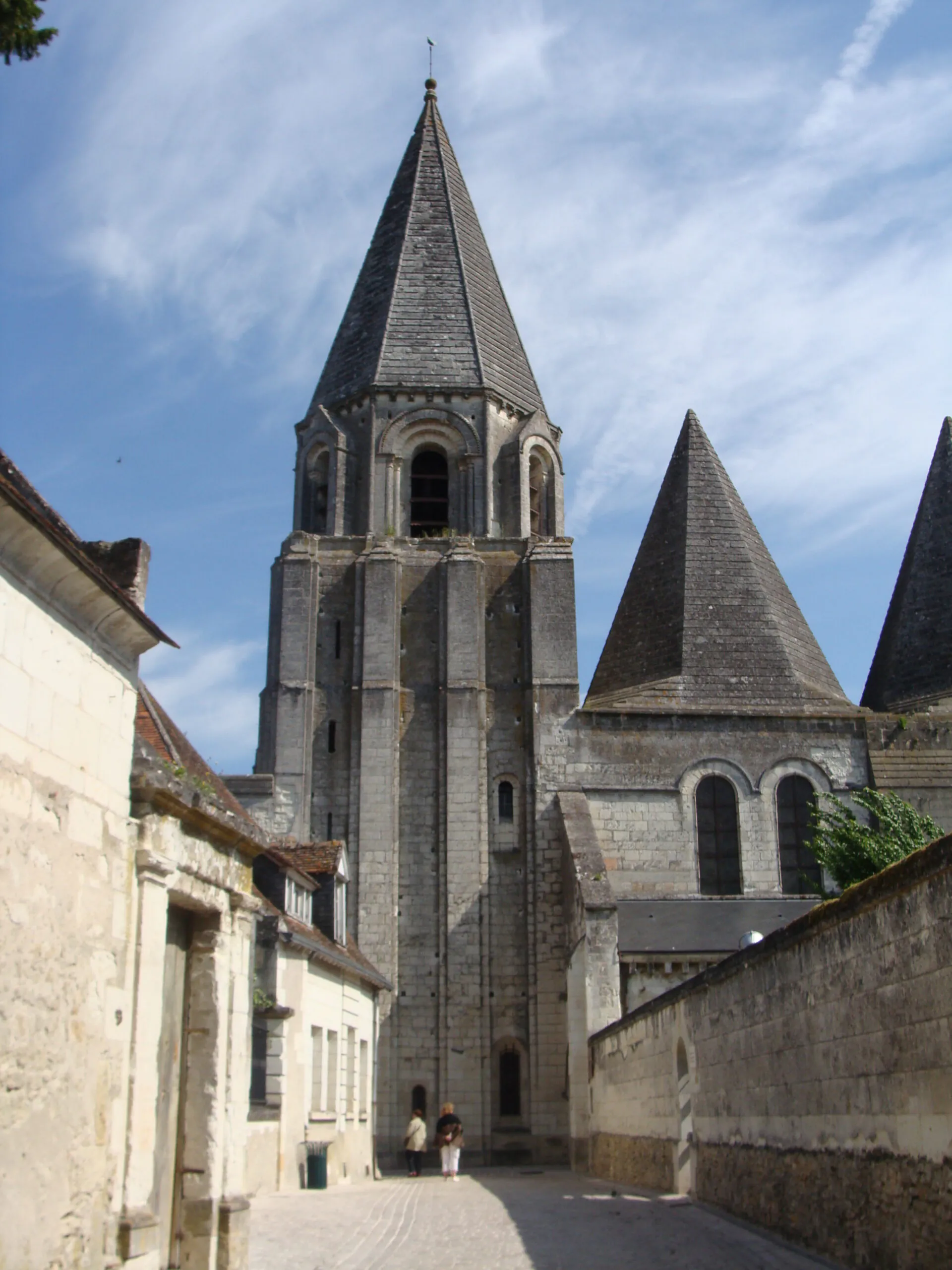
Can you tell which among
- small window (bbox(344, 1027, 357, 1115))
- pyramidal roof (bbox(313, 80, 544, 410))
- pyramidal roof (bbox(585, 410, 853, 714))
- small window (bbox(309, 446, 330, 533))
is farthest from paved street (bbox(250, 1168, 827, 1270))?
pyramidal roof (bbox(313, 80, 544, 410))

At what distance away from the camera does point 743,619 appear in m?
26.6

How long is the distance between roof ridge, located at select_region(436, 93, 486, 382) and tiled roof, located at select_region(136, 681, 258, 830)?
52.3 feet

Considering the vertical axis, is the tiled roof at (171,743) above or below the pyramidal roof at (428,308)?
below

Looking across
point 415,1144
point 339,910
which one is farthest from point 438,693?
point 415,1144

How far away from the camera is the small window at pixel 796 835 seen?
2403cm

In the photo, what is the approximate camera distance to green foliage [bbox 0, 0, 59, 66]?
20.1 ft

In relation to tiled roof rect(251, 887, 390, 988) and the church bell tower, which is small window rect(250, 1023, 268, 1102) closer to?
tiled roof rect(251, 887, 390, 988)

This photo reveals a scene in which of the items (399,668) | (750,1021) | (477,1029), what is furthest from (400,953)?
(750,1021)

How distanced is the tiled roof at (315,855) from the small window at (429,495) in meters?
9.34

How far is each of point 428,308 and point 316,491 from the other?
5.06m

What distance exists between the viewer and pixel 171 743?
1180cm

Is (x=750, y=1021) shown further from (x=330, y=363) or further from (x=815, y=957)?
(x=330, y=363)

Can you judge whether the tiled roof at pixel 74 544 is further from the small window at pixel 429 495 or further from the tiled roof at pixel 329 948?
the small window at pixel 429 495

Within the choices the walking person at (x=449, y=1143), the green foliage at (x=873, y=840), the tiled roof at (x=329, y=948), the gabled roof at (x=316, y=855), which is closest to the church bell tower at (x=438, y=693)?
the tiled roof at (x=329, y=948)
